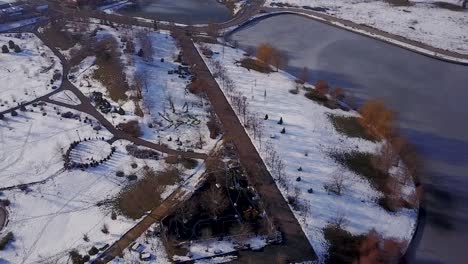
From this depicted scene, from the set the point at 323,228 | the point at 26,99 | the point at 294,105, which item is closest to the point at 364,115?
the point at 294,105

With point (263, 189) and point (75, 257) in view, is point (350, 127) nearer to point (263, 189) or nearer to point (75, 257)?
point (263, 189)

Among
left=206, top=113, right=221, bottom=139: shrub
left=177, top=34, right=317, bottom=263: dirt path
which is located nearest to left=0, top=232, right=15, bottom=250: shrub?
left=177, top=34, right=317, bottom=263: dirt path

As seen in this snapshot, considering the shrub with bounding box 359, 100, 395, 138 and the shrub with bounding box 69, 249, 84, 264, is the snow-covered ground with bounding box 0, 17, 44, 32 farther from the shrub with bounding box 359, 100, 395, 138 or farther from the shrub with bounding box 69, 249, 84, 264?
the shrub with bounding box 359, 100, 395, 138

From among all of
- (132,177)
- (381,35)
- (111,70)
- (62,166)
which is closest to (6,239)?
(62,166)

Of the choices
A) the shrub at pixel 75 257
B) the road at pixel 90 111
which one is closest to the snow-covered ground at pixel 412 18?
the road at pixel 90 111

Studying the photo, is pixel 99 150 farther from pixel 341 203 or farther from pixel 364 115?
pixel 364 115

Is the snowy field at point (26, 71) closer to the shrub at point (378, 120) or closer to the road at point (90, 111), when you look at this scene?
the road at point (90, 111)
